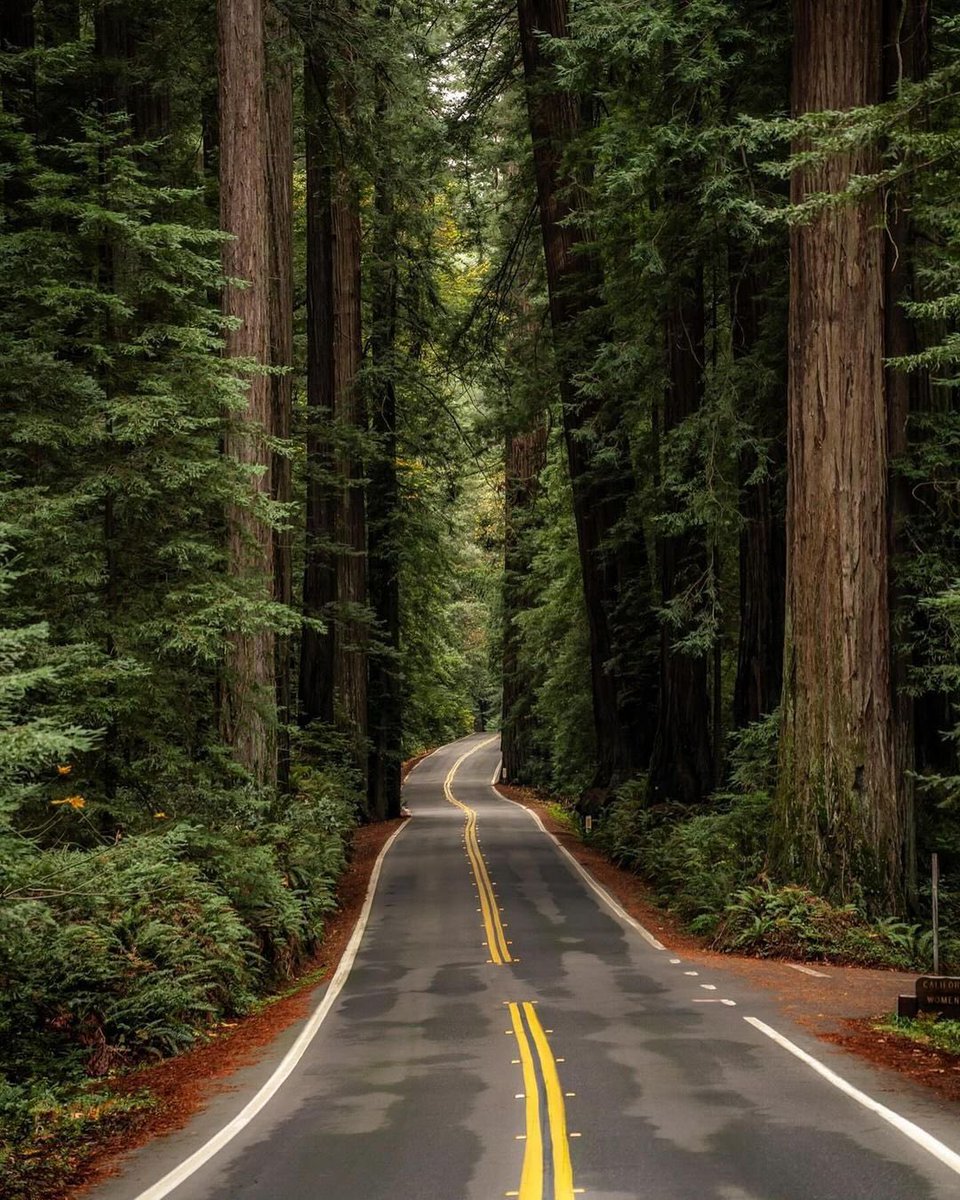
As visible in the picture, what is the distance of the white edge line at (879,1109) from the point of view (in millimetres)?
6875

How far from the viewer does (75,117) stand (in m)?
17.4

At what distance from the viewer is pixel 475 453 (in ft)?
90.6

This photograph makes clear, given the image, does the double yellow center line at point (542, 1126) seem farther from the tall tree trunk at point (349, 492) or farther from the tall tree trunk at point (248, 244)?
the tall tree trunk at point (349, 492)

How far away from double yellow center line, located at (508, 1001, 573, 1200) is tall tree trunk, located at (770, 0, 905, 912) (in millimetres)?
5541

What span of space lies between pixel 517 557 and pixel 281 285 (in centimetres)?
2265

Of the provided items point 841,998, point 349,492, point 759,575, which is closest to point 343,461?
point 349,492

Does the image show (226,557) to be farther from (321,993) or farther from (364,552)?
(364,552)

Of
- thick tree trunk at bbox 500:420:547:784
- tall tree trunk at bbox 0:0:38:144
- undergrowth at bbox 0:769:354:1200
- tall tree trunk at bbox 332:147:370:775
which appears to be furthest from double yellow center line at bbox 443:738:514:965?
tall tree trunk at bbox 0:0:38:144

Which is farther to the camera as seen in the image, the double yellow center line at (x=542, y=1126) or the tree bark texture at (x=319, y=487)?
the tree bark texture at (x=319, y=487)

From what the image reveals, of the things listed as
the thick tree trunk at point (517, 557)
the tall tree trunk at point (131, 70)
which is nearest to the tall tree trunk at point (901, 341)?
the tall tree trunk at point (131, 70)

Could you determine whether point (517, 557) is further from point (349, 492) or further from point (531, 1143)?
point (531, 1143)

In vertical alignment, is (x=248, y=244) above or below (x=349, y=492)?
above

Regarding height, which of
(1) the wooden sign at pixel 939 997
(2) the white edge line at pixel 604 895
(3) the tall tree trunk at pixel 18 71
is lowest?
(2) the white edge line at pixel 604 895

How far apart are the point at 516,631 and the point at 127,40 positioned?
3151 centimetres
